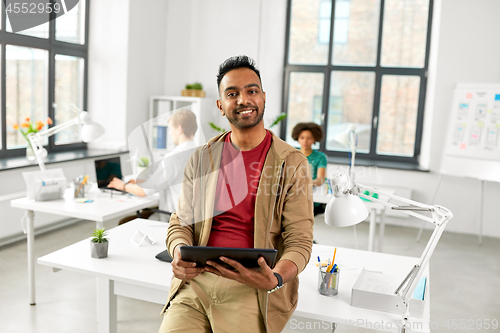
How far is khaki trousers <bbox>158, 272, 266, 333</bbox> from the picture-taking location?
1474mm

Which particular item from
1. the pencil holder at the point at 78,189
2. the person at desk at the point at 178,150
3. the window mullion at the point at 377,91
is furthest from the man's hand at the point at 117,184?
the window mullion at the point at 377,91

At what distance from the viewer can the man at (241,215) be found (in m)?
1.49

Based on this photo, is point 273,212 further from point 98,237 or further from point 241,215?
point 98,237

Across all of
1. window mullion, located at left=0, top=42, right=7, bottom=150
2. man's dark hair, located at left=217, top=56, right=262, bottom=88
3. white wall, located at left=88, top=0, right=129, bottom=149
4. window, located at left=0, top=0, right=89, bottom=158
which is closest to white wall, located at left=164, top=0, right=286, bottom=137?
white wall, located at left=88, top=0, right=129, bottom=149

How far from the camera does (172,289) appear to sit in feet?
5.24

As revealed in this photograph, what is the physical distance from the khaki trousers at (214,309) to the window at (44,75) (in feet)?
12.3

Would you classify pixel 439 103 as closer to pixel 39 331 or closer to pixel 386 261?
pixel 386 261

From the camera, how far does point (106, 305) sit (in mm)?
1893

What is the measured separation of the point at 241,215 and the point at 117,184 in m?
1.95

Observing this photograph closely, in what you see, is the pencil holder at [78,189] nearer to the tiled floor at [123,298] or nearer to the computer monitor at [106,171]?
the computer monitor at [106,171]

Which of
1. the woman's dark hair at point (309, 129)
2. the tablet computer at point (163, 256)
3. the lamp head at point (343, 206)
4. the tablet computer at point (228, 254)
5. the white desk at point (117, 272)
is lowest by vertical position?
the white desk at point (117, 272)

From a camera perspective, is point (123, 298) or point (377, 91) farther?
point (377, 91)

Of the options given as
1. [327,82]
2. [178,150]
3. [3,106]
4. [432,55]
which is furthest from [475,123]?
[3,106]

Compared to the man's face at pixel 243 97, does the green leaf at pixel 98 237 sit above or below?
below
